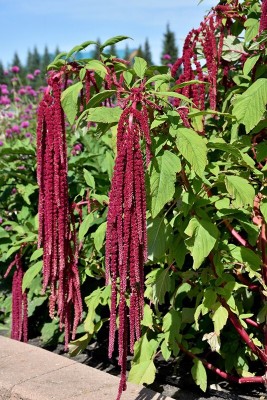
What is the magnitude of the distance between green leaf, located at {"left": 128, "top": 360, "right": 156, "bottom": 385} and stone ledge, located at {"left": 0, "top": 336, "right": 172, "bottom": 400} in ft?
0.27

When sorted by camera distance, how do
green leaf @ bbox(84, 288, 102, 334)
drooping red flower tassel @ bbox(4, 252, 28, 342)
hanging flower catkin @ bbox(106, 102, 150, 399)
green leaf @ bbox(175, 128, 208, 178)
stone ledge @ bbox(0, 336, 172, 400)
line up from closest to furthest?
hanging flower catkin @ bbox(106, 102, 150, 399) → green leaf @ bbox(175, 128, 208, 178) → stone ledge @ bbox(0, 336, 172, 400) → green leaf @ bbox(84, 288, 102, 334) → drooping red flower tassel @ bbox(4, 252, 28, 342)

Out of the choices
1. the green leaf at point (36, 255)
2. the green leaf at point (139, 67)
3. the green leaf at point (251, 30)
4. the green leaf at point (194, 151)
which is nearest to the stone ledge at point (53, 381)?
the green leaf at point (36, 255)

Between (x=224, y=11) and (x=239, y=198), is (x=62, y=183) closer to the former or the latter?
(x=239, y=198)

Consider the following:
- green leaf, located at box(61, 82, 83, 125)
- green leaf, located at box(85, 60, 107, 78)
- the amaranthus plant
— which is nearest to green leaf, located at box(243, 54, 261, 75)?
the amaranthus plant

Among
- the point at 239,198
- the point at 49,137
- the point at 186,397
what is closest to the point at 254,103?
the point at 239,198

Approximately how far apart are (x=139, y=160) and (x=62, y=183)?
1.26ft

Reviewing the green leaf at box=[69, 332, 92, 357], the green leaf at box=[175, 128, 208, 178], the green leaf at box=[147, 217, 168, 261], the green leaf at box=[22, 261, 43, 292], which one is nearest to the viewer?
the green leaf at box=[175, 128, 208, 178]

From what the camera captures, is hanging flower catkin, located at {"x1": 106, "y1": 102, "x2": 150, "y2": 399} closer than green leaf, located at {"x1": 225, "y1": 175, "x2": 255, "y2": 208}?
Yes

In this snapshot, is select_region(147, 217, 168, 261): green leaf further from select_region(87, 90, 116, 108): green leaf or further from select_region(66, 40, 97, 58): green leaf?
select_region(66, 40, 97, 58): green leaf

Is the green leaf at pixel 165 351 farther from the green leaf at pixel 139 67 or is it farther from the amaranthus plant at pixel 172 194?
the green leaf at pixel 139 67

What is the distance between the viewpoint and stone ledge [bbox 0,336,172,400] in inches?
98.0

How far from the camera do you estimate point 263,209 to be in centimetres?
239

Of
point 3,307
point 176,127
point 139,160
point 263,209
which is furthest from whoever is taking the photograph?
point 3,307

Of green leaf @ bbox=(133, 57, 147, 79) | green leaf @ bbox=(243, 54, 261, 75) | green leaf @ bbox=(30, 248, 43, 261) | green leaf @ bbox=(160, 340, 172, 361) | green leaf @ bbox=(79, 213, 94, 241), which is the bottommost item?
green leaf @ bbox=(160, 340, 172, 361)
